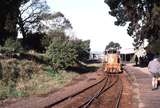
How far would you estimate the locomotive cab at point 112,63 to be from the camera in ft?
200

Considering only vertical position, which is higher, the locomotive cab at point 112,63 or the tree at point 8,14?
the tree at point 8,14

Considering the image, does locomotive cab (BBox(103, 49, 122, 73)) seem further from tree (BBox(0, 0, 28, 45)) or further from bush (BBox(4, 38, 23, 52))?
tree (BBox(0, 0, 28, 45))

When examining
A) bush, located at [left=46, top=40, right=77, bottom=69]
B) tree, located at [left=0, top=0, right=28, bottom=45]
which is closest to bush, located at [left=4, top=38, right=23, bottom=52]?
tree, located at [left=0, top=0, right=28, bottom=45]

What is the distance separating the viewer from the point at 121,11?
77812mm

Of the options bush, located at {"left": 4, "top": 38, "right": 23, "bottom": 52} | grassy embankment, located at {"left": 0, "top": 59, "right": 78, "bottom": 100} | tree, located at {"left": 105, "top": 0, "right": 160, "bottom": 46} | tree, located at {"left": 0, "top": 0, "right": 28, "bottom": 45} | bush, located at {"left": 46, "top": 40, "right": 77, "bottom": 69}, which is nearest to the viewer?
grassy embankment, located at {"left": 0, "top": 59, "right": 78, "bottom": 100}

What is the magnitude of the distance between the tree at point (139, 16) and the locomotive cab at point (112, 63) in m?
8.72

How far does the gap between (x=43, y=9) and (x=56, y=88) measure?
6233cm

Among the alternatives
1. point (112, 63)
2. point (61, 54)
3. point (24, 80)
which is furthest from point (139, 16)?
point (24, 80)

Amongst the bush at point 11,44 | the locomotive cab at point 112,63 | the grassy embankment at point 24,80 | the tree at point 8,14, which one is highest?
the tree at point 8,14

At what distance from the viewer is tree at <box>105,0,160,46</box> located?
228 feet

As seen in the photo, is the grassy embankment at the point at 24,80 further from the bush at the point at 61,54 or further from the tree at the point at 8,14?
the tree at the point at 8,14

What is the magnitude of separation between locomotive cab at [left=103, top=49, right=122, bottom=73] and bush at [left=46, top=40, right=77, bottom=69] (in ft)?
33.5

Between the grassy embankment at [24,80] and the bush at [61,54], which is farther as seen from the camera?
the bush at [61,54]

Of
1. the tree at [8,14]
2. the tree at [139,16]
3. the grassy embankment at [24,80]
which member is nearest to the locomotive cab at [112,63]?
the tree at [139,16]
